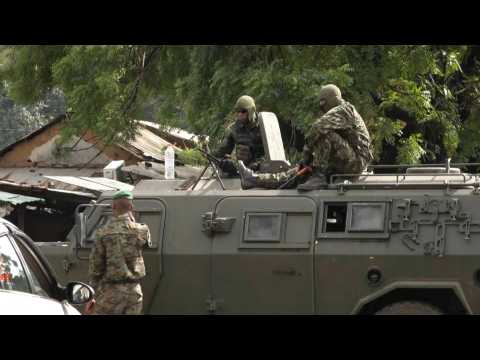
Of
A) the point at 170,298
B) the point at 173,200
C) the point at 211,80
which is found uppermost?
the point at 211,80

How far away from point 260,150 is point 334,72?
453cm

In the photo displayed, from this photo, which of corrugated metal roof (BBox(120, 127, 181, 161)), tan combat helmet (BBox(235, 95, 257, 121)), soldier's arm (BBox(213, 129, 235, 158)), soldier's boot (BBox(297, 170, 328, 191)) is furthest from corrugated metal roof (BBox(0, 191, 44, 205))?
soldier's boot (BBox(297, 170, 328, 191))

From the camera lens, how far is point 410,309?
919cm

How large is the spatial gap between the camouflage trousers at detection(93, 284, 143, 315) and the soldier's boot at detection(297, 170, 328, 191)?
173cm

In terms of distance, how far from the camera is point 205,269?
31.9 feet

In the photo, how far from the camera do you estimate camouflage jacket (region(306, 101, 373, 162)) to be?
10.0 m

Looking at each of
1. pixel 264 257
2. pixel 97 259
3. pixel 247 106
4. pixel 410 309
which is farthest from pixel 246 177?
pixel 410 309

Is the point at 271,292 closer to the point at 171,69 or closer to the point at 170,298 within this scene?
the point at 170,298

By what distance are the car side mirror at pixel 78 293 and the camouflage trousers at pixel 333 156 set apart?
12.6 feet

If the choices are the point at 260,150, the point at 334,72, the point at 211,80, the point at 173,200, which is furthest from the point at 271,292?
the point at 211,80

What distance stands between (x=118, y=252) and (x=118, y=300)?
0.42 meters

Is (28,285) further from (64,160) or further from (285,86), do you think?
(64,160)

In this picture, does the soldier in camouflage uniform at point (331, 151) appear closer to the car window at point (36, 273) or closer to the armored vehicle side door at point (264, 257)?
the armored vehicle side door at point (264, 257)

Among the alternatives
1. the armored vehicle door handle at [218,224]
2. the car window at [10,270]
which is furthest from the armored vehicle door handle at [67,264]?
the car window at [10,270]
